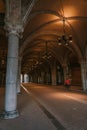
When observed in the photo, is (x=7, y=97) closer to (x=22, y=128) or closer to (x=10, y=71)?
(x=10, y=71)

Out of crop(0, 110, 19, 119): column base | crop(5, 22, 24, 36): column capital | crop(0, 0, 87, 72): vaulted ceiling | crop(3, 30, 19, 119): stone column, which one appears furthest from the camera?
crop(0, 0, 87, 72): vaulted ceiling

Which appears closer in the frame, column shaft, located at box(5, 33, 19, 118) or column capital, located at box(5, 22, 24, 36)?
column shaft, located at box(5, 33, 19, 118)

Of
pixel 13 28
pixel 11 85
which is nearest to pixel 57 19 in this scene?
pixel 13 28

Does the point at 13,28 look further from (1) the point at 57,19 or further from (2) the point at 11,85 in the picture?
(1) the point at 57,19

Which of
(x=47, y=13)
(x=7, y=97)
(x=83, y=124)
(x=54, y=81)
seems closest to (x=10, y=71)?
(x=7, y=97)

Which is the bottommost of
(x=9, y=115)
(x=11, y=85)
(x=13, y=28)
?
(x=9, y=115)

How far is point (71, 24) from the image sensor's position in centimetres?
1355

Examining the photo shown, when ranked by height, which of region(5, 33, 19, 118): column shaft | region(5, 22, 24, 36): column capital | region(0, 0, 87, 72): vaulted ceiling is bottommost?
region(5, 33, 19, 118): column shaft

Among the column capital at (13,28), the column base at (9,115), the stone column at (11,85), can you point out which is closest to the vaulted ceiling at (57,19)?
the column capital at (13,28)

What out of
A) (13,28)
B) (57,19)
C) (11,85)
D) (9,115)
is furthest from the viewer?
(57,19)

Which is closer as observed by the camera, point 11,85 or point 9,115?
point 9,115

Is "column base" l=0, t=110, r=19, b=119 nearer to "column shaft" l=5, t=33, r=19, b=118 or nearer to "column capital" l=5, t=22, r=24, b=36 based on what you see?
"column shaft" l=5, t=33, r=19, b=118

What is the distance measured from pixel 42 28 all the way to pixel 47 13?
2.96 metres

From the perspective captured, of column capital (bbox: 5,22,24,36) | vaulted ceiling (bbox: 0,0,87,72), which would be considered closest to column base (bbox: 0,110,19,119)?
column capital (bbox: 5,22,24,36)
